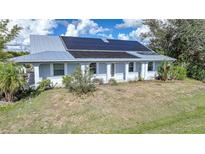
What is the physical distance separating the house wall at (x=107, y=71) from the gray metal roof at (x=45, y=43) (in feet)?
8.86

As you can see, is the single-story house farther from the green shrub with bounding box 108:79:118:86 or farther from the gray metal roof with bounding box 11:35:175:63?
the green shrub with bounding box 108:79:118:86

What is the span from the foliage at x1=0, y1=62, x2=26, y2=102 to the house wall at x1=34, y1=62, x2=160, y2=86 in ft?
11.6

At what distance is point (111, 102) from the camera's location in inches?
442

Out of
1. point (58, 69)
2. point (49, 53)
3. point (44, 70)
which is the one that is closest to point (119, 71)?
point (58, 69)

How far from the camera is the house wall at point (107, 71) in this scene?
16469 millimetres

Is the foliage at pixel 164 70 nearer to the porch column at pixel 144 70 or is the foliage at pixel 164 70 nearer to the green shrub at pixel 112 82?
the porch column at pixel 144 70

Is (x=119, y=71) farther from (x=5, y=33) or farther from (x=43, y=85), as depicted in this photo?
(x=5, y=33)

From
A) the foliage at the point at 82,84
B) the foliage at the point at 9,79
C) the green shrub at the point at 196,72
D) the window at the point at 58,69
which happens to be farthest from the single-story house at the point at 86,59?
the green shrub at the point at 196,72

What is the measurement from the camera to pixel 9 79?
11.6m

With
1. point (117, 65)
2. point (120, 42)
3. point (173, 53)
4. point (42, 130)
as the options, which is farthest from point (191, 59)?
point (42, 130)

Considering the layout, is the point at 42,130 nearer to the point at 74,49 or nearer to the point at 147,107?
the point at 147,107

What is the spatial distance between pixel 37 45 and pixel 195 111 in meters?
14.6

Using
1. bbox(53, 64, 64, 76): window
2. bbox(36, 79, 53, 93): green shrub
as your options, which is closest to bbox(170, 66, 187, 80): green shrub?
bbox(53, 64, 64, 76): window

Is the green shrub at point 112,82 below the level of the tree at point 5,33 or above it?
below
